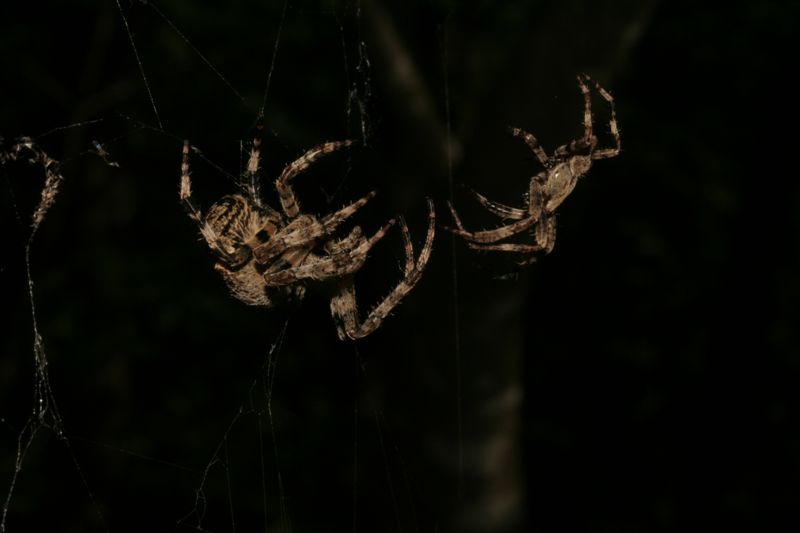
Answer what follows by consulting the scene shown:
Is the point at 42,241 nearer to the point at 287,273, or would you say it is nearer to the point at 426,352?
the point at 426,352

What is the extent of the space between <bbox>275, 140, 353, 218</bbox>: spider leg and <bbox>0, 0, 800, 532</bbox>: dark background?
1.68 meters

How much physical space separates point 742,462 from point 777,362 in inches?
22.9

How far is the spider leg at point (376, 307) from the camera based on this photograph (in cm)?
166

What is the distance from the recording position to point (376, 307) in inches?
68.6

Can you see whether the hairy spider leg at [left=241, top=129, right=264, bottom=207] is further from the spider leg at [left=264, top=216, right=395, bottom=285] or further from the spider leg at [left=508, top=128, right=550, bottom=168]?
the spider leg at [left=508, top=128, right=550, bottom=168]

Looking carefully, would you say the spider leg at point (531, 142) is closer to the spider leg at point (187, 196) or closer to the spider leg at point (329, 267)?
the spider leg at point (329, 267)

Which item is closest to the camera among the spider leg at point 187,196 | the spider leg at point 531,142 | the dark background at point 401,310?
the spider leg at point 187,196

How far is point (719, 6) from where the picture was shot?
4.72 metres

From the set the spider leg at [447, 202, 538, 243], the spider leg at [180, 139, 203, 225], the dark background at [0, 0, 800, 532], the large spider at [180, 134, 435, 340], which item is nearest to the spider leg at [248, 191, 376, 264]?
the large spider at [180, 134, 435, 340]

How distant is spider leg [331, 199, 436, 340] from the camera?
1.66 meters

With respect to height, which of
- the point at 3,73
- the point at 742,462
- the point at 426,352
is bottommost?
the point at 742,462

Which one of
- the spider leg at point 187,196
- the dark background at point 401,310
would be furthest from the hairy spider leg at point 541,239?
the dark background at point 401,310

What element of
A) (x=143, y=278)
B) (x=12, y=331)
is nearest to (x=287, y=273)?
(x=143, y=278)

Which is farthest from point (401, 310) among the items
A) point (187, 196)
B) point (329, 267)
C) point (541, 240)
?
point (187, 196)
